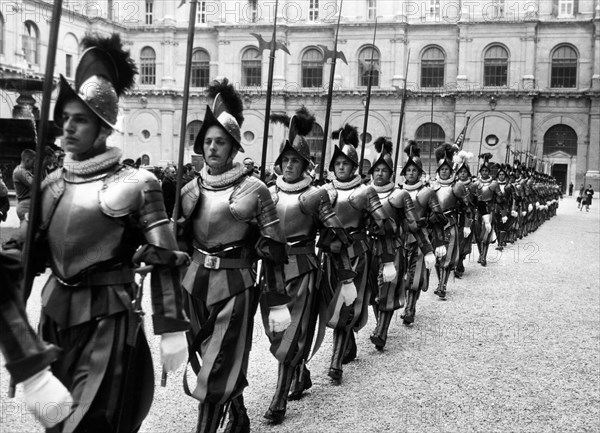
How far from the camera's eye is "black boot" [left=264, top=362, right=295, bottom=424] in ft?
18.6

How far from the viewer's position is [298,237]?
614cm

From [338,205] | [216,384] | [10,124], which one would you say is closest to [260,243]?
[216,384]

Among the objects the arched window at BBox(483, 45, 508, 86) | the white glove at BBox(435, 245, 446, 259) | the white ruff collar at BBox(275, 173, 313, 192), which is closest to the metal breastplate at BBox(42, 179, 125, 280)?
the white ruff collar at BBox(275, 173, 313, 192)

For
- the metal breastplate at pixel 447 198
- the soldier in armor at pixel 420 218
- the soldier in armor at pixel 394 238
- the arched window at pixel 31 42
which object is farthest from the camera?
the arched window at pixel 31 42

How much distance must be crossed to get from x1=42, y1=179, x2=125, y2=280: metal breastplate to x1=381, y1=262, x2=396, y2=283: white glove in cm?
456

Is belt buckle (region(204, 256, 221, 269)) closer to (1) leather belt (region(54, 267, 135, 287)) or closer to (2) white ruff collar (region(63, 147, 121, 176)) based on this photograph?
(1) leather belt (region(54, 267, 135, 287))

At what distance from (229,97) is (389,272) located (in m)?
3.33

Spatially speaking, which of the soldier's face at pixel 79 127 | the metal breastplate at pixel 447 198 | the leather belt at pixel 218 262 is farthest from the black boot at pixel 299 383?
the metal breastplate at pixel 447 198

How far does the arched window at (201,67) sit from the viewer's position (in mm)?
53812

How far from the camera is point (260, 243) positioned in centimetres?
499

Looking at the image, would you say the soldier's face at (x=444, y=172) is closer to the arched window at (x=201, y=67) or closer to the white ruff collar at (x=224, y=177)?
the white ruff collar at (x=224, y=177)

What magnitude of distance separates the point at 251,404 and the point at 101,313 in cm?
275

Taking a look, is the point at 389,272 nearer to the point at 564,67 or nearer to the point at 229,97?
the point at 229,97

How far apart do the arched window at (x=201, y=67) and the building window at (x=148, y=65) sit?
3.15 m
